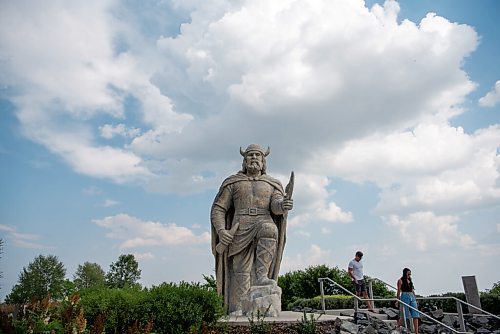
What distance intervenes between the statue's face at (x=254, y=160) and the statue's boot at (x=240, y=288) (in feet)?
7.90

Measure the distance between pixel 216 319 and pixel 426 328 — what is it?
17.3ft

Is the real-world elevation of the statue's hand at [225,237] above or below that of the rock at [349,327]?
above

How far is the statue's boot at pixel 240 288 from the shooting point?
9.66m

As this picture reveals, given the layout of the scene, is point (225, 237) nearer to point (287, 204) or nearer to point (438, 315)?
point (287, 204)

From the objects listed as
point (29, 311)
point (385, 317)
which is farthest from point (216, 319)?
point (385, 317)

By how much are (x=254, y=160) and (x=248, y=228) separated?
5.22 feet

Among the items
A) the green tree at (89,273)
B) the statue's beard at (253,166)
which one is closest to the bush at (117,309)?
the statue's beard at (253,166)

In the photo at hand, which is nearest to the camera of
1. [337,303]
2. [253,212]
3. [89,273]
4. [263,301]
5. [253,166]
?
[263,301]

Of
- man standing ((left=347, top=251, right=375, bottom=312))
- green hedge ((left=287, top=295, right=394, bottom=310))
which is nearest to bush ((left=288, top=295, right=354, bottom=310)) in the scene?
green hedge ((left=287, top=295, right=394, bottom=310))

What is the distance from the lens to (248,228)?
32.8 feet

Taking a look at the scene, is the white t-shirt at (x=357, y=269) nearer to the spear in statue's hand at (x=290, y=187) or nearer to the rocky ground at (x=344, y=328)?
the rocky ground at (x=344, y=328)

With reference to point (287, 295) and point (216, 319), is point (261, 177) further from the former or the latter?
point (287, 295)

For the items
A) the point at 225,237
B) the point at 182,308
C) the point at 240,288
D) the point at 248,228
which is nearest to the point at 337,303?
the point at 240,288

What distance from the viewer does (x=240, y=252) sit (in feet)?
33.1
